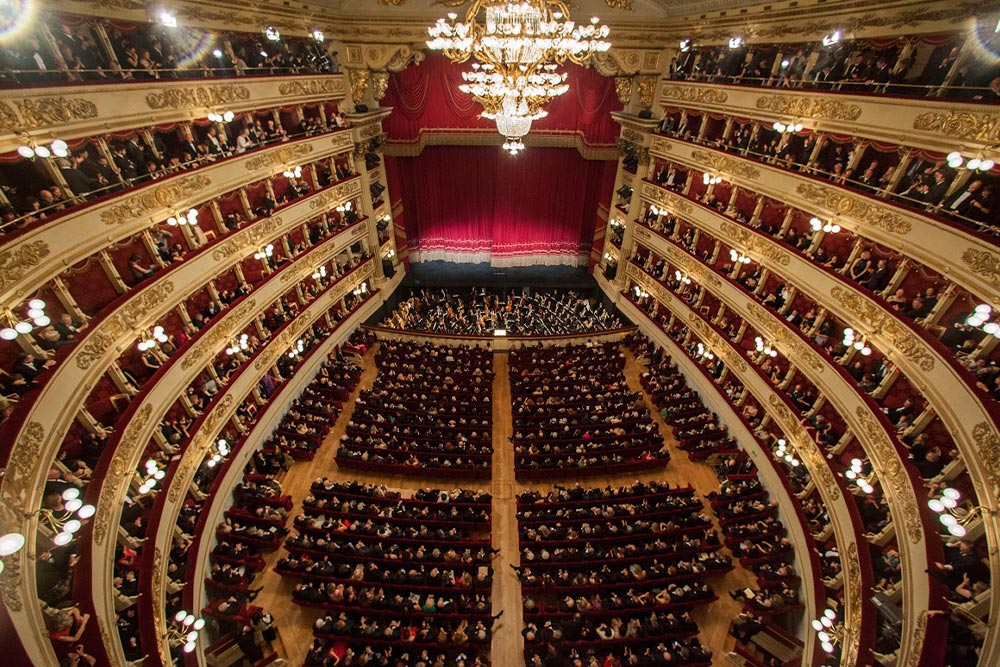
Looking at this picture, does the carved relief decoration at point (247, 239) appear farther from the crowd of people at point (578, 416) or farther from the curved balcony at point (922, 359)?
the curved balcony at point (922, 359)

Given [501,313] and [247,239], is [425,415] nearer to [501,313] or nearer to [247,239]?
[247,239]

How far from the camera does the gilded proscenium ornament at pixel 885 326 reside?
7.98 m

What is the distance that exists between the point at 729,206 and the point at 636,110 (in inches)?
206

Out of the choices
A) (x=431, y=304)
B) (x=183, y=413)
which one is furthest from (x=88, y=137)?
(x=431, y=304)

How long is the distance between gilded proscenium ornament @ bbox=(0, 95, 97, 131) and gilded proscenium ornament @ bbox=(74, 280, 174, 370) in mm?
2988

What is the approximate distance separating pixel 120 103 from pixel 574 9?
40.2 feet

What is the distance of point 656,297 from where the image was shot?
16531mm

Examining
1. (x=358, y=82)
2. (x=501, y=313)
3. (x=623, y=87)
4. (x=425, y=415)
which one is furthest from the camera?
(x=501, y=313)

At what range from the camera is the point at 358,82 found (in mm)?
15125

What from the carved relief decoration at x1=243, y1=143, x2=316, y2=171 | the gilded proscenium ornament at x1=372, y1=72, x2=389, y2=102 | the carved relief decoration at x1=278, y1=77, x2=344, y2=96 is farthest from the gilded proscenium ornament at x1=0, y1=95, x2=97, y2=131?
the gilded proscenium ornament at x1=372, y1=72, x2=389, y2=102

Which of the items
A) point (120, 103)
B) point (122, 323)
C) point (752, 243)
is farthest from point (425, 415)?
point (752, 243)

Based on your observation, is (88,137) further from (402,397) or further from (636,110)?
(636,110)

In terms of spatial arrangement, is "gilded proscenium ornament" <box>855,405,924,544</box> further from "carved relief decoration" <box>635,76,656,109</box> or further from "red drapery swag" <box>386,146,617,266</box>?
"red drapery swag" <box>386,146,617,266</box>

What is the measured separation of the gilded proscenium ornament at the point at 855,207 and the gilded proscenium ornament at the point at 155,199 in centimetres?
1343
